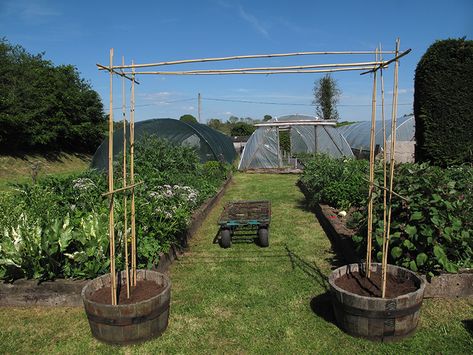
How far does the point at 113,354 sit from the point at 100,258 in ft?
4.13

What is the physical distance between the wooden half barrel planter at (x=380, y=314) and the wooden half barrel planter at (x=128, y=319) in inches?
63.2

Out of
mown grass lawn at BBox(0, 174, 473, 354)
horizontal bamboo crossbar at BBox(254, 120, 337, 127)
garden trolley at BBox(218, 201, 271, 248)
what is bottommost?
mown grass lawn at BBox(0, 174, 473, 354)

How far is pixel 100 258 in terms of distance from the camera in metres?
4.17

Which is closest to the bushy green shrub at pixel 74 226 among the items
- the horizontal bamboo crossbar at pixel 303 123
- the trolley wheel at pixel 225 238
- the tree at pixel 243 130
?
the trolley wheel at pixel 225 238

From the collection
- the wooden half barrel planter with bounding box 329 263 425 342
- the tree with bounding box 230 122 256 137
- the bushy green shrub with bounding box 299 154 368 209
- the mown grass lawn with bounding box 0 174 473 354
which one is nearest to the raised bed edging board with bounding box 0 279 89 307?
the mown grass lawn with bounding box 0 174 473 354

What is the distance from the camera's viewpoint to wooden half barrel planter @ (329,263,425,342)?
3.11m

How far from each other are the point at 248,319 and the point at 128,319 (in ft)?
3.93

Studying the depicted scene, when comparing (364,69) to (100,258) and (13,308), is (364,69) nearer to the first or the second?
(100,258)

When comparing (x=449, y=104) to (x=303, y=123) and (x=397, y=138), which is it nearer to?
(x=303, y=123)

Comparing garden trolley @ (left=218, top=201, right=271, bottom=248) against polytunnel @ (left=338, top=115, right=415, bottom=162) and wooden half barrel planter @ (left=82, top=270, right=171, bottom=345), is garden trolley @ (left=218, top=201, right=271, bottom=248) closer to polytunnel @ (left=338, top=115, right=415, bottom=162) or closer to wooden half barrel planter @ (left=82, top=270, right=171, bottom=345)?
wooden half barrel planter @ (left=82, top=270, right=171, bottom=345)

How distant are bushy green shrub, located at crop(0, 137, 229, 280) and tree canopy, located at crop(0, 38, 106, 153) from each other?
54.1ft

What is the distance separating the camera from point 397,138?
20.5 m

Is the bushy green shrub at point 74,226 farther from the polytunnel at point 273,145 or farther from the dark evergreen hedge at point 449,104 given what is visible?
the polytunnel at point 273,145

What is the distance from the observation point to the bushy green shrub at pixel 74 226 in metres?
4.05
